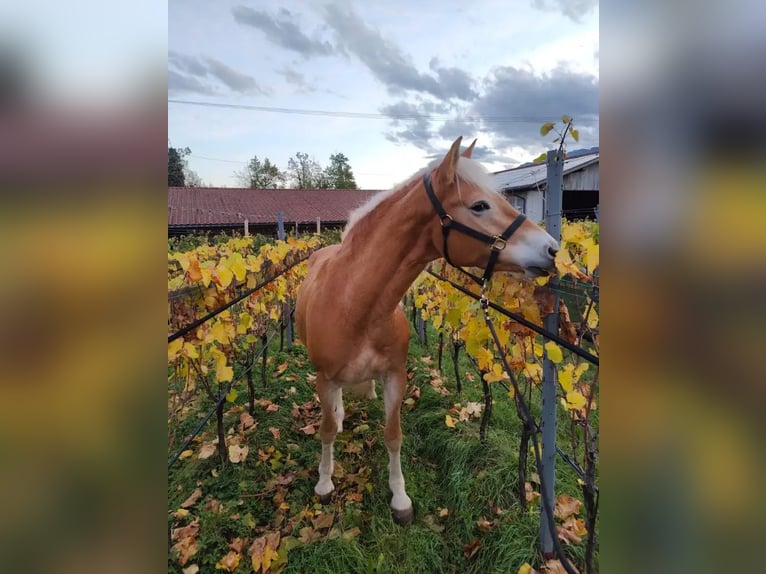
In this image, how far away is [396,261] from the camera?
2.19 metres

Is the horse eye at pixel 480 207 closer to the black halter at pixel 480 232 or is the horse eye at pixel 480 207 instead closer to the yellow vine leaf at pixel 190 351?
the black halter at pixel 480 232

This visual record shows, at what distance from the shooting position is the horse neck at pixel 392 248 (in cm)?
211

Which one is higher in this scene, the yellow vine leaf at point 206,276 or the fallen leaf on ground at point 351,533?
the yellow vine leaf at point 206,276

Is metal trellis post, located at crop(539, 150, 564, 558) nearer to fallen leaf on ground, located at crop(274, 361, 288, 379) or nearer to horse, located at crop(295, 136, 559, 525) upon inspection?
horse, located at crop(295, 136, 559, 525)

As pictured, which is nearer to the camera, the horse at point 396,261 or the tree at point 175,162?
the tree at point 175,162

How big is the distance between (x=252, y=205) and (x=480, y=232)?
83.3ft

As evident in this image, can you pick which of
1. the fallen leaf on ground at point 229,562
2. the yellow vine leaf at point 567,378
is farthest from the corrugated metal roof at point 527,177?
the fallen leaf on ground at point 229,562

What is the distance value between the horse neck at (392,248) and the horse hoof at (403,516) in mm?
1432

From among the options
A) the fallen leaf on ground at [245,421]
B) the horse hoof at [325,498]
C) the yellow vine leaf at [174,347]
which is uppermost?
the yellow vine leaf at [174,347]

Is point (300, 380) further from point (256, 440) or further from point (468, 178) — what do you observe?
point (468, 178)

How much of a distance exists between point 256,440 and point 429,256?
2.49m

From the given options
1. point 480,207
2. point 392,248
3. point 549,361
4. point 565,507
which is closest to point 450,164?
point 480,207

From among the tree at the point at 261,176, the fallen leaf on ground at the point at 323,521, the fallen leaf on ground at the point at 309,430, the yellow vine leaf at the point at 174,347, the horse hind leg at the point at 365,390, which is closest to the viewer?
the yellow vine leaf at the point at 174,347
